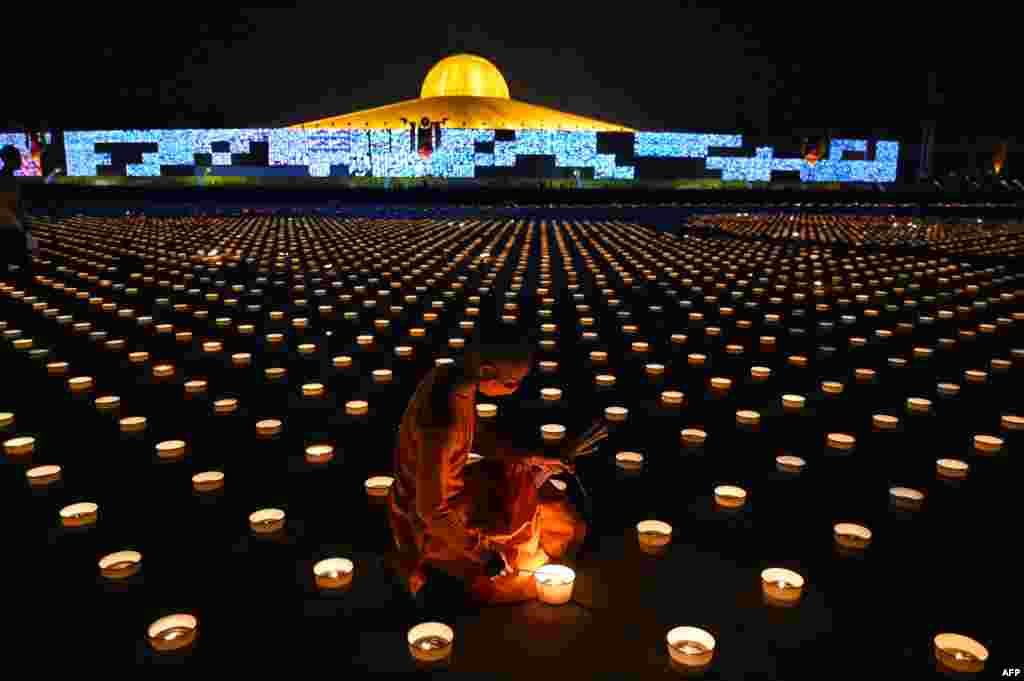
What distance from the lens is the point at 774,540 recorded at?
86.9 inches

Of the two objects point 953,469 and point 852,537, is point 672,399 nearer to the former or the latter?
point 953,469

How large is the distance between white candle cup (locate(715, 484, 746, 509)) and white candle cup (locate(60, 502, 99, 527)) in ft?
6.73

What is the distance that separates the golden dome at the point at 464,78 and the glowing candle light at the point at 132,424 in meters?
33.3

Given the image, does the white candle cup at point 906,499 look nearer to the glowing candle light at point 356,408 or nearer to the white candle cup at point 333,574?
the white candle cup at point 333,574

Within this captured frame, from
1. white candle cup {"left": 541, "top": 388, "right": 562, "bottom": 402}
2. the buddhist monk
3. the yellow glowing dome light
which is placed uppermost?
the yellow glowing dome light

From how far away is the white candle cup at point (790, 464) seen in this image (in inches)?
104

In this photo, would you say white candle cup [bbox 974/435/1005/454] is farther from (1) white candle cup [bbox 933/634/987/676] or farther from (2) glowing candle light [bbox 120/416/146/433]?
(2) glowing candle light [bbox 120/416/146/433]

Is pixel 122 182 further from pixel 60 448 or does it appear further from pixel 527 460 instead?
pixel 527 460

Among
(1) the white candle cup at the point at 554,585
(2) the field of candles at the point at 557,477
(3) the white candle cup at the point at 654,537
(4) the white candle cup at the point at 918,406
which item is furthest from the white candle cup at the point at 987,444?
(1) the white candle cup at the point at 554,585

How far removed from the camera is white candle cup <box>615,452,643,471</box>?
8.73 ft

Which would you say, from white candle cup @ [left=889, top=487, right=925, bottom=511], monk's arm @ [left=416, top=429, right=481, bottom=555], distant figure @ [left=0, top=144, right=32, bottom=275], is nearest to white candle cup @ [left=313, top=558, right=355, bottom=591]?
monk's arm @ [left=416, top=429, right=481, bottom=555]

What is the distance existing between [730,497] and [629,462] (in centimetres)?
42

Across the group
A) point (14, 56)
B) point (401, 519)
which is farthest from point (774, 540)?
point (14, 56)

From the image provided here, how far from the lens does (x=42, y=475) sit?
250cm
